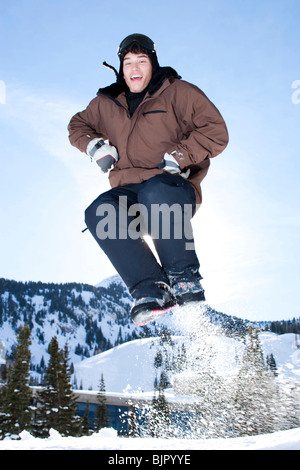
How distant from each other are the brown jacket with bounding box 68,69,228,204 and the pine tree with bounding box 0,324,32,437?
102 feet

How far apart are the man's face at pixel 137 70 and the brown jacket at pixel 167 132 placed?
0.67ft

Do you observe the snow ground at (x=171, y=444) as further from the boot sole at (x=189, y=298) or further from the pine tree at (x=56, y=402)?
the pine tree at (x=56, y=402)

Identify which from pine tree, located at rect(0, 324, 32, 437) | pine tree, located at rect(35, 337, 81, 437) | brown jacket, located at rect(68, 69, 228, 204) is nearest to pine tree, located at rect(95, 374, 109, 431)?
pine tree, located at rect(35, 337, 81, 437)

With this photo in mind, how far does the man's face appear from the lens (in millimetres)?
4156

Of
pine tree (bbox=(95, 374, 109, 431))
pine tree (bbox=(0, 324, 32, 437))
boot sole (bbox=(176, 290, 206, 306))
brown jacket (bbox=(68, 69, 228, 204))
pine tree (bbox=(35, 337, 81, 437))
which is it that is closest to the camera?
boot sole (bbox=(176, 290, 206, 306))

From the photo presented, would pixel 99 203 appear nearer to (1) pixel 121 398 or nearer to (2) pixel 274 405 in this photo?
(2) pixel 274 405

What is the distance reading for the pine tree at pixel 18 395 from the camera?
32031 millimetres

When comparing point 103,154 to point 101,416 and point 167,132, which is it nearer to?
point 167,132

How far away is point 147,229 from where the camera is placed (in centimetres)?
379

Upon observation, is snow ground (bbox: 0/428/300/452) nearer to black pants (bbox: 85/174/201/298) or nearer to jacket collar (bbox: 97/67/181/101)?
black pants (bbox: 85/174/201/298)

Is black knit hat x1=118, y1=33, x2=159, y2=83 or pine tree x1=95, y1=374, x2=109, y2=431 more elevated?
black knit hat x1=118, y1=33, x2=159, y2=83

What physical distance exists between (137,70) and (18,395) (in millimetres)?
32995

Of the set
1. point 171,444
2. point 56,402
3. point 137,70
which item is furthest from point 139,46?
point 56,402
